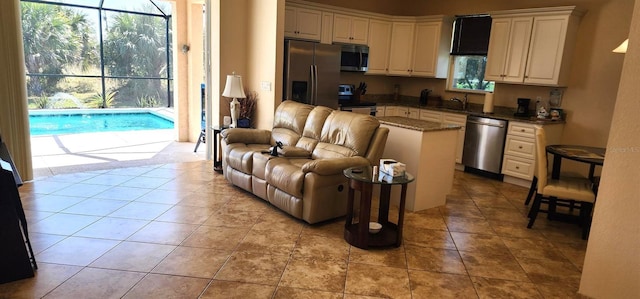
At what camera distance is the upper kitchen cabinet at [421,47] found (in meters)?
6.41

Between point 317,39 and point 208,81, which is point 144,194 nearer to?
point 208,81

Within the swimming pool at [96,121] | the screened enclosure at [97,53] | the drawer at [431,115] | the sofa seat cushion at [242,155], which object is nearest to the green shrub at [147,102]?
the screened enclosure at [97,53]

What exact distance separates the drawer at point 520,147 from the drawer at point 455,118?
2.28 feet

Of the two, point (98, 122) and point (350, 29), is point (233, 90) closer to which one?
point (350, 29)

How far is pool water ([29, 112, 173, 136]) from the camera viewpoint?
29.6 feet

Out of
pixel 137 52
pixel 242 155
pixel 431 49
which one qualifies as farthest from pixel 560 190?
pixel 137 52

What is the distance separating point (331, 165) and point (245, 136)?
1.63 m

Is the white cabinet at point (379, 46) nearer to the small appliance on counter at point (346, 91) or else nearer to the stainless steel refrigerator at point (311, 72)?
the small appliance on counter at point (346, 91)

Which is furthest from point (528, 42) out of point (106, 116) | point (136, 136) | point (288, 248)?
point (106, 116)

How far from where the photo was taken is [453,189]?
4996 mm

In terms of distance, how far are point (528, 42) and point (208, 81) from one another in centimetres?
453

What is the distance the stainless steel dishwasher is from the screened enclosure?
23.9 feet

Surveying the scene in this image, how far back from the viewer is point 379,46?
673 cm

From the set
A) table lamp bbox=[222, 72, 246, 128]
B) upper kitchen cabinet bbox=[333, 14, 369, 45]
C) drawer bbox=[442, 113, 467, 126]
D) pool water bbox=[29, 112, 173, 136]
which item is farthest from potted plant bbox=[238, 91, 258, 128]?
pool water bbox=[29, 112, 173, 136]
